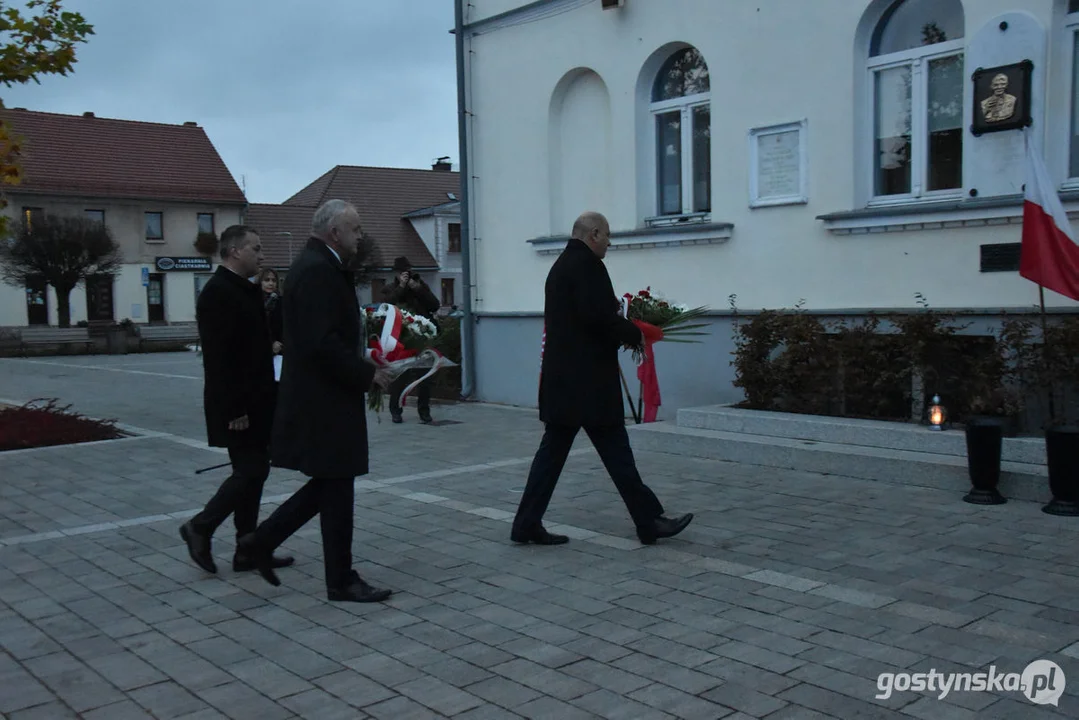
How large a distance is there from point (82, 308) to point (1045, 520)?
48277 mm

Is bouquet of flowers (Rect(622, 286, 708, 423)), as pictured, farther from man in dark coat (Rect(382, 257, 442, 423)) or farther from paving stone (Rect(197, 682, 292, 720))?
paving stone (Rect(197, 682, 292, 720))

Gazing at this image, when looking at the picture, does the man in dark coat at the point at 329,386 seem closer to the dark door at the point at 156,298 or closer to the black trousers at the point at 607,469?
the black trousers at the point at 607,469

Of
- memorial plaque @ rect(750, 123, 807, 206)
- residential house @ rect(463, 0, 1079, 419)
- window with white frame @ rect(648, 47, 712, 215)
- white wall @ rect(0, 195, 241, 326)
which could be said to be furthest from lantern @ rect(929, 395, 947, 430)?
white wall @ rect(0, 195, 241, 326)

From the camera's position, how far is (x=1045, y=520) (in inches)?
257

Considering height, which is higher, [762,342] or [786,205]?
[786,205]

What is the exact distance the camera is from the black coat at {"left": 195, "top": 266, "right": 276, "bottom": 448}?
212 inches

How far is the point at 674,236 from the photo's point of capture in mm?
11359

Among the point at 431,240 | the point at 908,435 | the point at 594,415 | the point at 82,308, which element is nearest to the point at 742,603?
the point at 594,415

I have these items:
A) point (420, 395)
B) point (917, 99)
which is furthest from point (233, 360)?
point (917, 99)

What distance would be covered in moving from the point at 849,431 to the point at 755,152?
3609mm

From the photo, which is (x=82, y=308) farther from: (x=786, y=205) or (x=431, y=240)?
(x=786, y=205)

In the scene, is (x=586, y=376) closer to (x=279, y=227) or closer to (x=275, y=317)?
(x=275, y=317)

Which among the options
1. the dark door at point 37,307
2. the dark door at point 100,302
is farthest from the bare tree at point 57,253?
the dark door at point 100,302

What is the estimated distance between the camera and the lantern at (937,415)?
7.84 m
